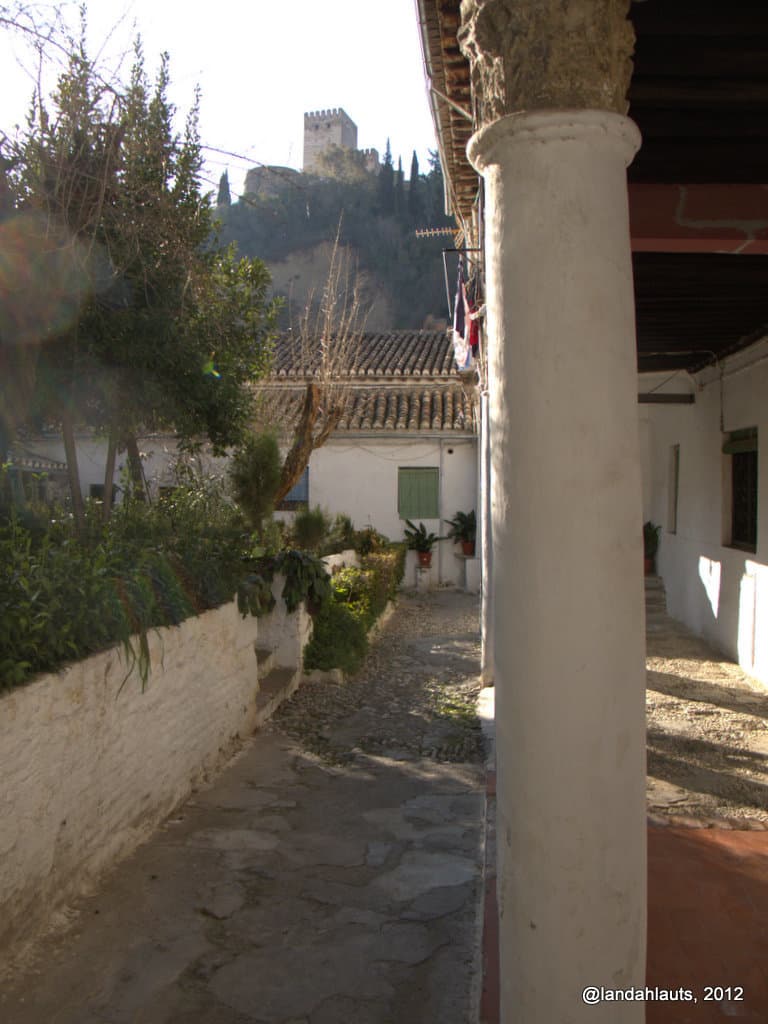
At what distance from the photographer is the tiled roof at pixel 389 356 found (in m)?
18.6

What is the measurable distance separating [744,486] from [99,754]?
6.98m

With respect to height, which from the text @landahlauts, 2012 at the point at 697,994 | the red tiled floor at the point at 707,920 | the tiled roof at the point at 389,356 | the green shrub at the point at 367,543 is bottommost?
the text @landahlauts, 2012 at the point at 697,994

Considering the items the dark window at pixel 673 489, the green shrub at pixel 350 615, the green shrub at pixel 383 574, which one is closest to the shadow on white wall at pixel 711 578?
the dark window at pixel 673 489

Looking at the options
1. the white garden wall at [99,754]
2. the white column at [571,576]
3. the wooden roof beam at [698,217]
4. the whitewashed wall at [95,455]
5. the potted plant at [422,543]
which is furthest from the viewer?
the potted plant at [422,543]

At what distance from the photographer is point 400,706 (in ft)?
25.3

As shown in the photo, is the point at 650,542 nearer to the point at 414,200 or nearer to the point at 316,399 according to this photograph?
the point at 316,399

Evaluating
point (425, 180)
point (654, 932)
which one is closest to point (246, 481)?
point (654, 932)

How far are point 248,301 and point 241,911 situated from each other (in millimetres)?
5389

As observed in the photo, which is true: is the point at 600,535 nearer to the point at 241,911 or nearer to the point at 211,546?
the point at 241,911

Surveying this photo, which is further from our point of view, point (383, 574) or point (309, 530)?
→ point (383, 574)

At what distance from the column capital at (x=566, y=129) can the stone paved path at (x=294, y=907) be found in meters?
2.85

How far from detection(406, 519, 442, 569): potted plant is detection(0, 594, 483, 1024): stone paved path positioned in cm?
999

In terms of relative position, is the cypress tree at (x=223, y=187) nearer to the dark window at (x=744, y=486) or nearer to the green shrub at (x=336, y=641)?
the green shrub at (x=336, y=641)

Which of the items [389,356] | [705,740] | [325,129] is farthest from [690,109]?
[325,129]
